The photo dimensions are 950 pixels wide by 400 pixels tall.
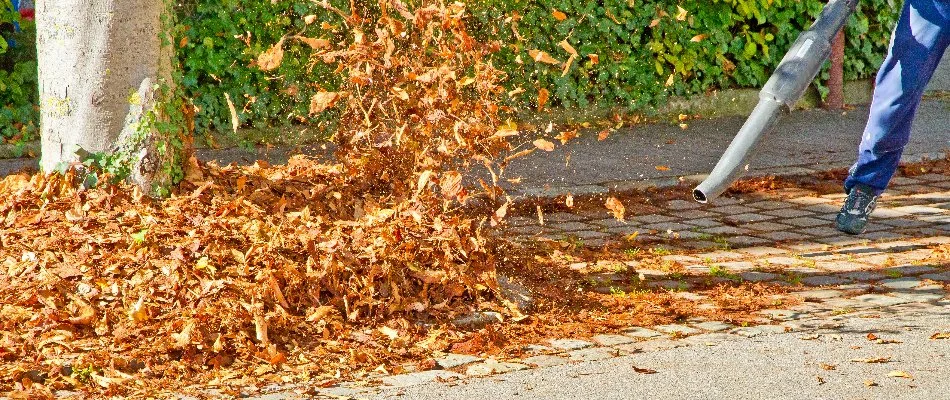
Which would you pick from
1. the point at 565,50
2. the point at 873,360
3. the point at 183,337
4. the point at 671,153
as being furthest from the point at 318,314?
the point at 565,50

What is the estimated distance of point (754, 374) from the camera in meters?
4.44

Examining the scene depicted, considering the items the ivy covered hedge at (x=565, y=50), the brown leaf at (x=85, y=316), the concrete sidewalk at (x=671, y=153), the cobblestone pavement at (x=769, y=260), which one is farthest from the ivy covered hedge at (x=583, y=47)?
the brown leaf at (x=85, y=316)

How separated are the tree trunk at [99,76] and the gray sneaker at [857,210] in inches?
137

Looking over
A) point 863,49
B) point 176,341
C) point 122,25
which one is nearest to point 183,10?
point 122,25

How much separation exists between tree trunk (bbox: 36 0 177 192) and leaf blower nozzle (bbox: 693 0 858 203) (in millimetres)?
2488

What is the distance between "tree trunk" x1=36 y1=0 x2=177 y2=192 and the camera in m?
5.64

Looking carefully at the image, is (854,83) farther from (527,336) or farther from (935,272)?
(527,336)

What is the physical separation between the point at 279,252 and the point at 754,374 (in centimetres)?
190

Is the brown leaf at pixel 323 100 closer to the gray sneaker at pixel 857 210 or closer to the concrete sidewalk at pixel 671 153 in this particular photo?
the concrete sidewalk at pixel 671 153

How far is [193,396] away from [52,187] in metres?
1.88

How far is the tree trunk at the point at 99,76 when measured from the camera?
18.5 feet

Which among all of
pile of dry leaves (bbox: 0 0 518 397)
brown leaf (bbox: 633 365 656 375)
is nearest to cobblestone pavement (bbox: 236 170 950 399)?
brown leaf (bbox: 633 365 656 375)

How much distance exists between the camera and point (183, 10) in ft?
29.8

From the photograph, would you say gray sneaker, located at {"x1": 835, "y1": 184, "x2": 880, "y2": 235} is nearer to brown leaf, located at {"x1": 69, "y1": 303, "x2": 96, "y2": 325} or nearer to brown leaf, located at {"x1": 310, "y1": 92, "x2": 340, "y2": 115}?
brown leaf, located at {"x1": 310, "y1": 92, "x2": 340, "y2": 115}
